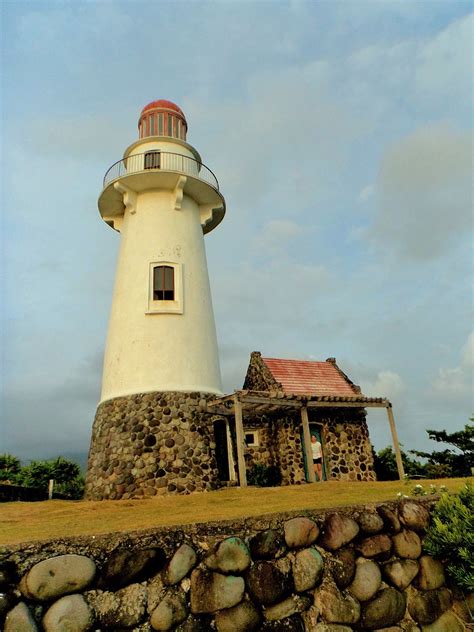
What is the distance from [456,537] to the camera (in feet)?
17.8

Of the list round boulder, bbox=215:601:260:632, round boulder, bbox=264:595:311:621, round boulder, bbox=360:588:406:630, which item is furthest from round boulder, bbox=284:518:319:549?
round boulder, bbox=360:588:406:630

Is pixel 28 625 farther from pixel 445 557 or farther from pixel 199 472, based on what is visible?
pixel 199 472

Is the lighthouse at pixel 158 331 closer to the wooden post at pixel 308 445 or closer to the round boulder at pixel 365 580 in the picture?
the wooden post at pixel 308 445

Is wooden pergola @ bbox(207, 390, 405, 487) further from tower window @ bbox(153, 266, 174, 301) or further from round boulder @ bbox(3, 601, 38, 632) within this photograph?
round boulder @ bbox(3, 601, 38, 632)

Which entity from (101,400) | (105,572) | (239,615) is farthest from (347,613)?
(101,400)

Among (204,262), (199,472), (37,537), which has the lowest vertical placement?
(37,537)

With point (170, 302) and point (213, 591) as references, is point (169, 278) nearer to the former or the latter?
point (170, 302)

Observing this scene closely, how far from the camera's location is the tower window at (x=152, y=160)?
16422 mm

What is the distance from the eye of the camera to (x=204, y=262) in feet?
53.8

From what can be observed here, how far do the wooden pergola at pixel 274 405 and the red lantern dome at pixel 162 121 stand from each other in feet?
34.4

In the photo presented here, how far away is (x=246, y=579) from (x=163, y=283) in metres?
11.2

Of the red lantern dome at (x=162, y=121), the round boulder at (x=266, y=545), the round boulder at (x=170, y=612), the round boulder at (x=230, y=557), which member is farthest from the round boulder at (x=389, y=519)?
the red lantern dome at (x=162, y=121)

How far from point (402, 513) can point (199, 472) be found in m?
8.05

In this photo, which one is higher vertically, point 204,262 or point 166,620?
point 204,262
